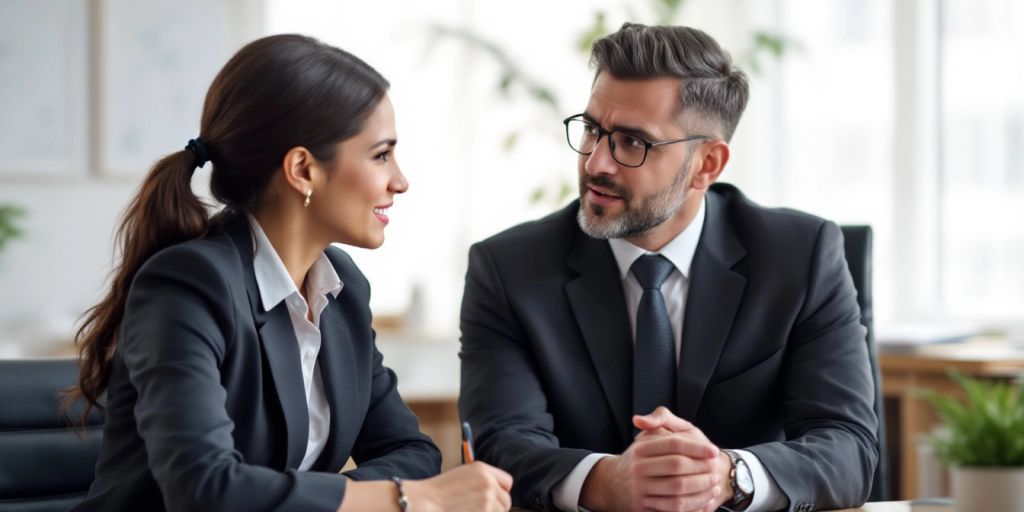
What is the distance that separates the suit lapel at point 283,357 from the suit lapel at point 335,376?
2.6 inches

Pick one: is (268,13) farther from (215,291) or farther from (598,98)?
(215,291)

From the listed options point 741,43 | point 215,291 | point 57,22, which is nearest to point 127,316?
point 215,291

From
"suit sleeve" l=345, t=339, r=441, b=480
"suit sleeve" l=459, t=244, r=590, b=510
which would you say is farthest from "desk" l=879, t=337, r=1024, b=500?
"suit sleeve" l=345, t=339, r=441, b=480

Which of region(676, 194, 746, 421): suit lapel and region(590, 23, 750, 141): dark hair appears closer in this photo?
region(676, 194, 746, 421): suit lapel

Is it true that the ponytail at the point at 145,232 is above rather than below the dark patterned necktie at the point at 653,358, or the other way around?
above

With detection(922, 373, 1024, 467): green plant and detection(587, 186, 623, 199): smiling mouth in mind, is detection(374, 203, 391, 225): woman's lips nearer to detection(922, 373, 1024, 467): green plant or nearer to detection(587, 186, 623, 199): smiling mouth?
detection(587, 186, 623, 199): smiling mouth

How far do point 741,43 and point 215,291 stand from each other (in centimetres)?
402

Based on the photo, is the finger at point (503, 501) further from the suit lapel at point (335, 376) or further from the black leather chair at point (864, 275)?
the black leather chair at point (864, 275)

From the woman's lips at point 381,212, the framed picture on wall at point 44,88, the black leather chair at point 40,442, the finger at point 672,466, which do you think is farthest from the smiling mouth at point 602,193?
the framed picture on wall at point 44,88

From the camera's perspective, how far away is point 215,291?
153cm

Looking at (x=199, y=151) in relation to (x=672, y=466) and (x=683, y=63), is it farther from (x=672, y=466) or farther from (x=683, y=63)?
(x=683, y=63)

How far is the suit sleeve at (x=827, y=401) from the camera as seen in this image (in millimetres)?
1755

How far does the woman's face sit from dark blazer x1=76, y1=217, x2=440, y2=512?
0.12 meters

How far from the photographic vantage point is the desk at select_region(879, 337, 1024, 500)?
3.54m
